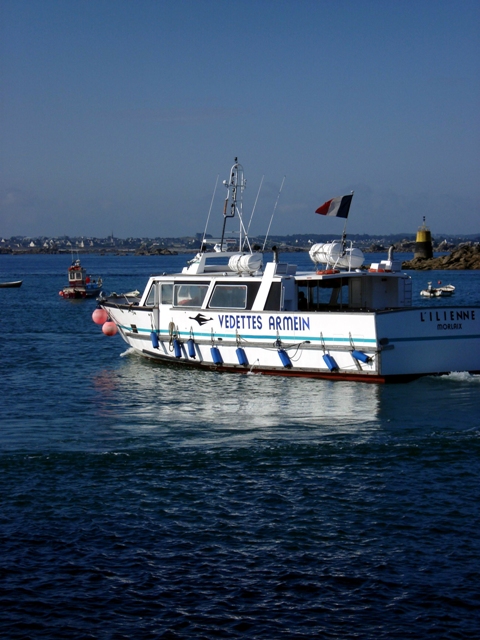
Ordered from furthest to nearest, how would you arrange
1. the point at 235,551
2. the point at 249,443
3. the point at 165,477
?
the point at 249,443, the point at 165,477, the point at 235,551

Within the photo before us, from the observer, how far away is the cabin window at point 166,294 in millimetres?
25391

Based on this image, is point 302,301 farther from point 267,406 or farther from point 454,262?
point 454,262

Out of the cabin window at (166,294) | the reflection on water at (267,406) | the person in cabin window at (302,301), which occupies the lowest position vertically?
the reflection on water at (267,406)

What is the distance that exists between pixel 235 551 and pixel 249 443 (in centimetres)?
515

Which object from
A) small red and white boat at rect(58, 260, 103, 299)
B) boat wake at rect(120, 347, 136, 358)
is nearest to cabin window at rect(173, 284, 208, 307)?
boat wake at rect(120, 347, 136, 358)

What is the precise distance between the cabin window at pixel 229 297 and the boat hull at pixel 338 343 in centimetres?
43

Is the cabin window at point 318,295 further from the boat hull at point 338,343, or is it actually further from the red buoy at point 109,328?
the red buoy at point 109,328

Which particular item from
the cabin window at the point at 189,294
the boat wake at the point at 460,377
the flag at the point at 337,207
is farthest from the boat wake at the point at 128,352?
the boat wake at the point at 460,377

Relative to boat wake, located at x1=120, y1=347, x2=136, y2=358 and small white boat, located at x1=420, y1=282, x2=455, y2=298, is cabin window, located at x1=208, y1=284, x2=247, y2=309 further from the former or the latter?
small white boat, located at x1=420, y1=282, x2=455, y2=298

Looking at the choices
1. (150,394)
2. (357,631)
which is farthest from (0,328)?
(357,631)

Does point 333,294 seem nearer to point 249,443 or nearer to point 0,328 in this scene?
point 249,443

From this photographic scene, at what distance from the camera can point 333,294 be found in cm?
2408

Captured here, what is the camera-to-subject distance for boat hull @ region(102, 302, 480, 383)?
20953 mm

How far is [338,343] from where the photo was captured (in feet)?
70.7
